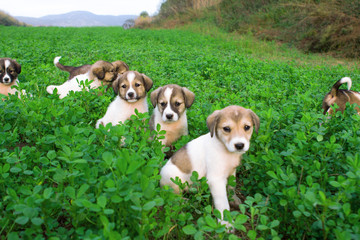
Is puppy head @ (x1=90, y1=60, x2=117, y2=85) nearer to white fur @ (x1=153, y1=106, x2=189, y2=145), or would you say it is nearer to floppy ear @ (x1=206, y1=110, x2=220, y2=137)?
white fur @ (x1=153, y1=106, x2=189, y2=145)

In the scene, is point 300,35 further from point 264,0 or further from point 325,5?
point 264,0

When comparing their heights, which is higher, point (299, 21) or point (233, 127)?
point (299, 21)

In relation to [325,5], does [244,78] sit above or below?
below

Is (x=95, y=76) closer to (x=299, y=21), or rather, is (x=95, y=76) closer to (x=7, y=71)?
(x=7, y=71)

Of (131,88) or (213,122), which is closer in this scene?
(213,122)

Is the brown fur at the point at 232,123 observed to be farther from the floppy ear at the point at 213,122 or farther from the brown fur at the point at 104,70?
the brown fur at the point at 104,70

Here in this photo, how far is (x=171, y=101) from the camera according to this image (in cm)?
409

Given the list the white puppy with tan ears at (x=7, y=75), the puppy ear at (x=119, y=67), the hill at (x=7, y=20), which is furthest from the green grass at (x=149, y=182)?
the hill at (x=7, y=20)

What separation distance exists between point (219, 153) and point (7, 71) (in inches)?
216

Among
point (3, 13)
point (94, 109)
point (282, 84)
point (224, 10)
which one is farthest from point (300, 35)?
point (3, 13)

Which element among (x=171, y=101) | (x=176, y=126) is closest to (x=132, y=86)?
(x=171, y=101)

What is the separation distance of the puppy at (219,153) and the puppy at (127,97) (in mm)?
1755

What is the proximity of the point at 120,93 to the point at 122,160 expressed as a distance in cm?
304

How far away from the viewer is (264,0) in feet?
76.9
